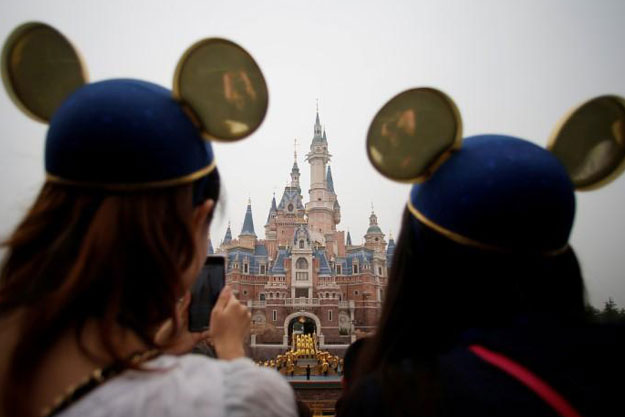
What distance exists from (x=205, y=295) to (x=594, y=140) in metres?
1.73

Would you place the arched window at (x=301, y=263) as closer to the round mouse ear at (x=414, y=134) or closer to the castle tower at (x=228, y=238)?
the castle tower at (x=228, y=238)

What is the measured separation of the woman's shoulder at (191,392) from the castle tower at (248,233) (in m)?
32.5

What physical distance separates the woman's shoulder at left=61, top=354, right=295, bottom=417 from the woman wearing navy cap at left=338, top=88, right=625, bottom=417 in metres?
0.23

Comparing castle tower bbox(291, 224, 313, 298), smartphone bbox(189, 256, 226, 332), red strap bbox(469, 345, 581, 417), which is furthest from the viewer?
castle tower bbox(291, 224, 313, 298)

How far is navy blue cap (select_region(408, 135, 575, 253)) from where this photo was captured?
116cm

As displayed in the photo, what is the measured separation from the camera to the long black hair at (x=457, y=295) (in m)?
1.14

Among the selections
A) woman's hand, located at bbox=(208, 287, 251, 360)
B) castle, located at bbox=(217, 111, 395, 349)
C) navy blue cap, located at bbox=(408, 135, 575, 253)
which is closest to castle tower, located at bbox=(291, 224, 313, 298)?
castle, located at bbox=(217, 111, 395, 349)

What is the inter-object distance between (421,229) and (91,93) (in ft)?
3.62

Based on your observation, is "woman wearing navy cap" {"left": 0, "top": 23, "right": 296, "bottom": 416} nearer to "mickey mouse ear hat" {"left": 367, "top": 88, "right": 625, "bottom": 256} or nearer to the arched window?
"mickey mouse ear hat" {"left": 367, "top": 88, "right": 625, "bottom": 256}

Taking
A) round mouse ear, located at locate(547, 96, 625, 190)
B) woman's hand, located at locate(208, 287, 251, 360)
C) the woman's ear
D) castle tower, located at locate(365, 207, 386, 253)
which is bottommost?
woman's hand, located at locate(208, 287, 251, 360)

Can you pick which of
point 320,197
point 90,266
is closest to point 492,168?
point 90,266

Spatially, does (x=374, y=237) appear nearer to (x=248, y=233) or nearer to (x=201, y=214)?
(x=248, y=233)

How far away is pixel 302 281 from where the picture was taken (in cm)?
2758

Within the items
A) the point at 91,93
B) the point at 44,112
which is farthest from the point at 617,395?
the point at 44,112
